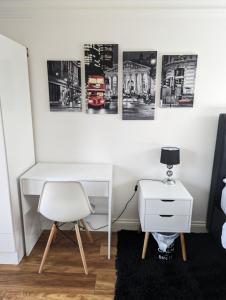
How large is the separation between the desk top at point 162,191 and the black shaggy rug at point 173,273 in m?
0.62

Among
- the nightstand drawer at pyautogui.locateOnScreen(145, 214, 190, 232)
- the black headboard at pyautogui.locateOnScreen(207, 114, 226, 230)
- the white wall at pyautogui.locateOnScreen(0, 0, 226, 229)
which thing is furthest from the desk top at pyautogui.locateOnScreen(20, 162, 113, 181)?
the black headboard at pyautogui.locateOnScreen(207, 114, 226, 230)

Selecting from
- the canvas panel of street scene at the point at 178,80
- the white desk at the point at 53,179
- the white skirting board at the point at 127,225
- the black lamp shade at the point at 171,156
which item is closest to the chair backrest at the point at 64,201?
the white desk at the point at 53,179

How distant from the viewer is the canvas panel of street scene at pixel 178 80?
2156 mm

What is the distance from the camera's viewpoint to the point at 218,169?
2.18 meters

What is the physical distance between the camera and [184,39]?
213 centimetres

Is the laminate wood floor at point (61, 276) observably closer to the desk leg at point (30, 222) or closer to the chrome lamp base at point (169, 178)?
the desk leg at point (30, 222)

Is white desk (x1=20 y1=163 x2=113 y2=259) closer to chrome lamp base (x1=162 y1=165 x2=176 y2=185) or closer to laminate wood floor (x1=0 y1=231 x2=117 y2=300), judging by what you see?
laminate wood floor (x1=0 y1=231 x2=117 y2=300)

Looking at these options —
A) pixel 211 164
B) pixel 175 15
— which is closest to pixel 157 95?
pixel 175 15

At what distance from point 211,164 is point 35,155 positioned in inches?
77.1

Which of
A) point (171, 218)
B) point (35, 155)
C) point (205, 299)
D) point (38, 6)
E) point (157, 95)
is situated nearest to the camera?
point (205, 299)

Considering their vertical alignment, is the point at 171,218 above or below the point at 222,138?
below

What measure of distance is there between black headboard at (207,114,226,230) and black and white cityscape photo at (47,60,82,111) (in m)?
1.46

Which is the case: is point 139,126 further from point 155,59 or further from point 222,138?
point 222,138

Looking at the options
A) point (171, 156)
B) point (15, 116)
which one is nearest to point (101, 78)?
point (15, 116)
